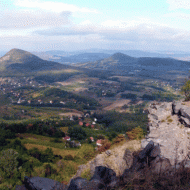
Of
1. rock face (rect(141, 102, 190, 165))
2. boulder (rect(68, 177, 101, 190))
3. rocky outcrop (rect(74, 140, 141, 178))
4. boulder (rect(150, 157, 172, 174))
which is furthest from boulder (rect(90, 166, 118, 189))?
rock face (rect(141, 102, 190, 165))

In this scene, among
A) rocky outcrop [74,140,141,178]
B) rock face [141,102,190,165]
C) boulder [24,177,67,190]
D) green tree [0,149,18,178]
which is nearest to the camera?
boulder [24,177,67,190]

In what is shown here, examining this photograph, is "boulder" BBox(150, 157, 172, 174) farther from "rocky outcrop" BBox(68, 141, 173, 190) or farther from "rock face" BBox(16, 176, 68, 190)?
"rock face" BBox(16, 176, 68, 190)

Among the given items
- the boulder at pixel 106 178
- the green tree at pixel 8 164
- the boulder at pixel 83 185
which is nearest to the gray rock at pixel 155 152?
the boulder at pixel 106 178

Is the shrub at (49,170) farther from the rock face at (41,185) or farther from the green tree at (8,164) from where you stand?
the rock face at (41,185)

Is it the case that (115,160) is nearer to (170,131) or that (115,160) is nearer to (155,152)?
(155,152)

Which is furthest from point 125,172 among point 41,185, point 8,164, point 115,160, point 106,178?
point 8,164

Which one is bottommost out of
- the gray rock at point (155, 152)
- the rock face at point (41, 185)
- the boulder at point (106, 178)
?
the rock face at point (41, 185)

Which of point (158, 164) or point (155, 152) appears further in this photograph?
point (155, 152)

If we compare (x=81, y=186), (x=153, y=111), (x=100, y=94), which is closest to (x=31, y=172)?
(x=81, y=186)
